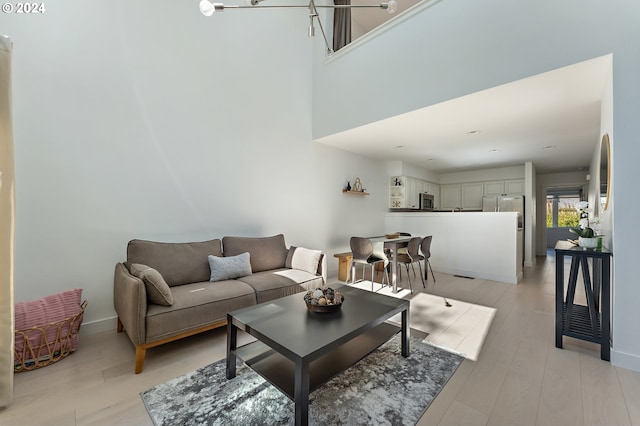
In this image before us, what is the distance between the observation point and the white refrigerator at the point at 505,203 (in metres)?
6.21

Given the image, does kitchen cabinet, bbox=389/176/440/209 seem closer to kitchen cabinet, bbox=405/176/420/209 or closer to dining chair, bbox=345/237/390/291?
kitchen cabinet, bbox=405/176/420/209

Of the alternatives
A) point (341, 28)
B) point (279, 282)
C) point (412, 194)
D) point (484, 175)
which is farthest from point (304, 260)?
point (484, 175)

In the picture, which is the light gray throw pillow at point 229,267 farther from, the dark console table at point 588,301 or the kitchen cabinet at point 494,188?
the kitchen cabinet at point 494,188

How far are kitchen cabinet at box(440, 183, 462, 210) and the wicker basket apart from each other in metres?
8.03

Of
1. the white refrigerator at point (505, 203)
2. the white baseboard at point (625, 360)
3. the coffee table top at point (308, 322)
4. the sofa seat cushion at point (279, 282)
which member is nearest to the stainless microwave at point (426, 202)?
the white refrigerator at point (505, 203)

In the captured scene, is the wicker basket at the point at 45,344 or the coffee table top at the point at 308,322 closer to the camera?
the coffee table top at the point at 308,322

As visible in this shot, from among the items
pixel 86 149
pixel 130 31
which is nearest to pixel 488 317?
pixel 86 149

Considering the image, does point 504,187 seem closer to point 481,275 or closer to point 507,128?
point 481,275

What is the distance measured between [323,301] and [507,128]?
12.3 ft

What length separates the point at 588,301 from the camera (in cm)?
218

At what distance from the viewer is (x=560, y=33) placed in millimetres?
2307

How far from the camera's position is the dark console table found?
6.77ft

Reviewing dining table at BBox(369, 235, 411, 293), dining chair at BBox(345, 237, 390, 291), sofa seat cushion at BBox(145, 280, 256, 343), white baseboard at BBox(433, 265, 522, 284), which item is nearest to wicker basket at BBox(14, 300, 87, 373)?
sofa seat cushion at BBox(145, 280, 256, 343)

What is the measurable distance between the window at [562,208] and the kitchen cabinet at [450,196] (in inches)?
147
